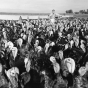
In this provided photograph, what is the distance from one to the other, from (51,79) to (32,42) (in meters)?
4.37

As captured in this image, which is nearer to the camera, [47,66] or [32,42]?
[47,66]

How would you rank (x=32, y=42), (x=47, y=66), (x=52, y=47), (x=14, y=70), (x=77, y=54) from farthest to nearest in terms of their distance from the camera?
(x=32, y=42)
(x=52, y=47)
(x=77, y=54)
(x=47, y=66)
(x=14, y=70)

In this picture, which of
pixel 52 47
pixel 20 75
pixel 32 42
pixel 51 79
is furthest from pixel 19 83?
pixel 32 42

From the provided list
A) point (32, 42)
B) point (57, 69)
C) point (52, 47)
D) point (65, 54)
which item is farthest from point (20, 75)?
point (32, 42)

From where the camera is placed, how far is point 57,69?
3574mm

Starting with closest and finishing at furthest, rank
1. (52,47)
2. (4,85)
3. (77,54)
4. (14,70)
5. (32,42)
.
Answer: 1. (14,70)
2. (4,85)
3. (77,54)
4. (52,47)
5. (32,42)

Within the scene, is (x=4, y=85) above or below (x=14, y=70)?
below

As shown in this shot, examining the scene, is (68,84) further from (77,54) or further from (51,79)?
(77,54)

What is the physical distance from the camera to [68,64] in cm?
369

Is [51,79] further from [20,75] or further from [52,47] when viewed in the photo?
[52,47]

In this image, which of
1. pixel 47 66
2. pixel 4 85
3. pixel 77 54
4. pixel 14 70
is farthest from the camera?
pixel 77 54

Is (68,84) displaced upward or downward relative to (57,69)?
downward

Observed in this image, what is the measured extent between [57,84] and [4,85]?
3.27ft

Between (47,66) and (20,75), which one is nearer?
(20,75)
